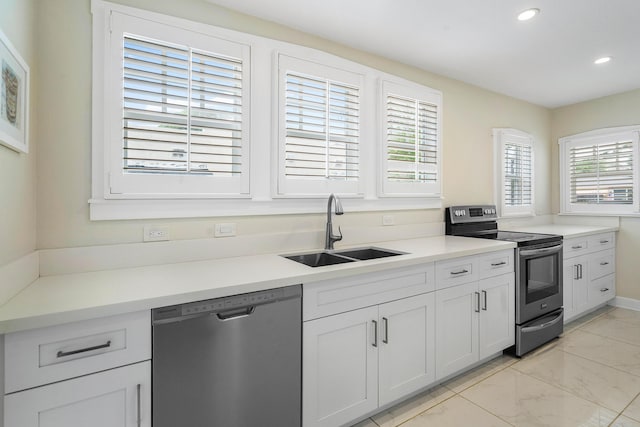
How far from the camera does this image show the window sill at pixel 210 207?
5.50 ft

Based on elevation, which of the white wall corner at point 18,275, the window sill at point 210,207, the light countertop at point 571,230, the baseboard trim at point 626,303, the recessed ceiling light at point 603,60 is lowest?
the baseboard trim at point 626,303

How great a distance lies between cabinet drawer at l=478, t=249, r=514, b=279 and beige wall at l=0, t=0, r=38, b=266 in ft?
8.75

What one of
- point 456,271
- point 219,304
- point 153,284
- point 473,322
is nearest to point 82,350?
point 153,284

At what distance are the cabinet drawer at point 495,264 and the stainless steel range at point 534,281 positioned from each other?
0.30 feet

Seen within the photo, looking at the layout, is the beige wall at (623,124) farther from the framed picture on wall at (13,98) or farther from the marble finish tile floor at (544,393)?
the framed picture on wall at (13,98)

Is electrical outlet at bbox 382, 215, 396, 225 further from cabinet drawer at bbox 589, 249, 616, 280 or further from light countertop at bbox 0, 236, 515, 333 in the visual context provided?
cabinet drawer at bbox 589, 249, 616, 280

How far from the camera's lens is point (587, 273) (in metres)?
3.38

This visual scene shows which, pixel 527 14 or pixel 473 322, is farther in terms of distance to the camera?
pixel 473 322

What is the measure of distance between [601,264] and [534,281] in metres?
1.61

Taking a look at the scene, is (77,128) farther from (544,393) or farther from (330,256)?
(544,393)

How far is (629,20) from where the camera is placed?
7.20ft

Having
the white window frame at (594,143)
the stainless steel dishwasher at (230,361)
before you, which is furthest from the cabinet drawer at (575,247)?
the stainless steel dishwasher at (230,361)

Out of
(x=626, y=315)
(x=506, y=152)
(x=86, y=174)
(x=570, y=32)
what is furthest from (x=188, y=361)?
(x=626, y=315)

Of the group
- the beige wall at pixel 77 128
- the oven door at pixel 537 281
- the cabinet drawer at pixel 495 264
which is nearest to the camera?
the beige wall at pixel 77 128
